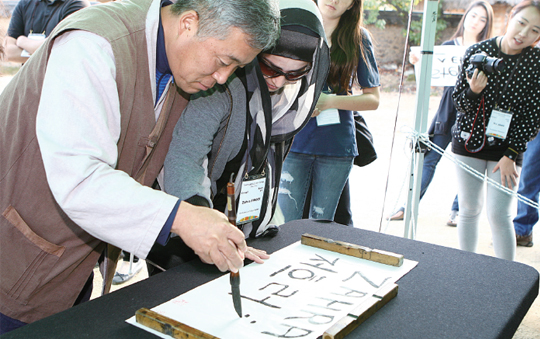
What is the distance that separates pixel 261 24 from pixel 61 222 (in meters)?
0.58

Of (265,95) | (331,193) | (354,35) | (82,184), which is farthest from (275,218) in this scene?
(354,35)

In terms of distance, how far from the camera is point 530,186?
3.14 meters

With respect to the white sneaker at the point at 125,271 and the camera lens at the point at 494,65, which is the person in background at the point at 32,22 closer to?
the white sneaker at the point at 125,271

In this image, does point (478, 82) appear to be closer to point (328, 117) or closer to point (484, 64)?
point (484, 64)

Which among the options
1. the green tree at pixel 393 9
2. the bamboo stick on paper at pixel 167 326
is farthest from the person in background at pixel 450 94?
the green tree at pixel 393 9

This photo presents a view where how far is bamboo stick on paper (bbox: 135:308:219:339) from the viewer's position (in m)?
0.75

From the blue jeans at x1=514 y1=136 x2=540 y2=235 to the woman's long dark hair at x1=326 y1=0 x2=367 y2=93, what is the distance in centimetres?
181

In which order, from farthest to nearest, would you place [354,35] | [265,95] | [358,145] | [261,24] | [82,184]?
[358,145]
[354,35]
[265,95]
[261,24]
[82,184]

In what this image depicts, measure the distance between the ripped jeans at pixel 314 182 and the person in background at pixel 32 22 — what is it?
1336 mm

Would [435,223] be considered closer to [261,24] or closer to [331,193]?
[331,193]

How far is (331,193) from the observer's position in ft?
6.83

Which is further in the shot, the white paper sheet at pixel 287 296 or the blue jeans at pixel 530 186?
the blue jeans at pixel 530 186

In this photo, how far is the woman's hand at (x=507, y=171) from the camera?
A: 217cm

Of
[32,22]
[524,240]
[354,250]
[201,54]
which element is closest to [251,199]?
[354,250]
